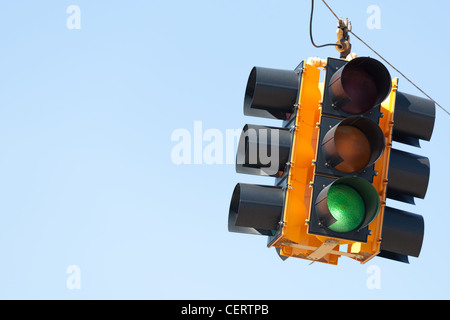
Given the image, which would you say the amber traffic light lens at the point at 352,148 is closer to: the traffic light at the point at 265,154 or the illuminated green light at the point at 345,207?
the illuminated green light at the point at 345,207

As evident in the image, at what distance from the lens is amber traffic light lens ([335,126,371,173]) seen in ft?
22.6

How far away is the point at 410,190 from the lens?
7.48 m

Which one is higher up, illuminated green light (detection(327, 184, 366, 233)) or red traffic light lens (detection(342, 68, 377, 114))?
red traffic light lens (detection(342, 68, 377, 114))

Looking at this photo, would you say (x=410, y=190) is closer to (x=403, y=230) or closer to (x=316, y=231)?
(x=403, y=230)

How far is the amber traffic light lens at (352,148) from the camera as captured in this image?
6895 millimetres

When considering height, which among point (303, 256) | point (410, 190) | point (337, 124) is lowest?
point (303, 256)

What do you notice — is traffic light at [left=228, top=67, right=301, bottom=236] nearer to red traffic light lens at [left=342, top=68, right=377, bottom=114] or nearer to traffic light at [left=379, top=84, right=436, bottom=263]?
red traffic light lens at [left=342, top=68, right=377, bottom=114]

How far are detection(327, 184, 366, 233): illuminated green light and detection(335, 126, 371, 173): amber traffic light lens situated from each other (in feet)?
0.54

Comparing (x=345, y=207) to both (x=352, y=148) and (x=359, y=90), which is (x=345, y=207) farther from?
(x=359, y=90)

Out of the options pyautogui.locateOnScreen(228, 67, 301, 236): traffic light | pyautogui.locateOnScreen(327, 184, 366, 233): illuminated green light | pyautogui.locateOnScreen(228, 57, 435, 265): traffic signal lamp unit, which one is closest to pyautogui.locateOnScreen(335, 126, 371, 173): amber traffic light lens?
pyautogui.locateOnScreen(228, 57, 435, 265): traffic signal lamp unit

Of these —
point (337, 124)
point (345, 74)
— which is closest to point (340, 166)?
point (337, 124)

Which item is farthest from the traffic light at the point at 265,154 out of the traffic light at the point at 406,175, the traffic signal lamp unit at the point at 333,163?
the traffic light at the point at 406,175

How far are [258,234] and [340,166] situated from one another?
37.5 inches

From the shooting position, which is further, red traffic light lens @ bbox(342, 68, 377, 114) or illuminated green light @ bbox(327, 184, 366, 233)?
red traffic light lens @ bbox(342, 68, 377, 114)
